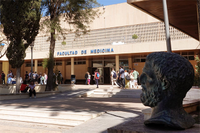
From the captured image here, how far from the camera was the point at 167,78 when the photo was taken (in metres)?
2.62

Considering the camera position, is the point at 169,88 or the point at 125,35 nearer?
the point at 169,88

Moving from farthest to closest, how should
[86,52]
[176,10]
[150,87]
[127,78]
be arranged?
[86,52] < [127,78] < [176,10] < [150,87]

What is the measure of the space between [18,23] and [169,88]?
39.4 ft

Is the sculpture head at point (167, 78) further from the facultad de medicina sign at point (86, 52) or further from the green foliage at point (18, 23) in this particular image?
the facultad de medicina sign at point (86, 52)

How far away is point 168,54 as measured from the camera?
2.79 meters

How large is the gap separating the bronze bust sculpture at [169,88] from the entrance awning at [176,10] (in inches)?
250

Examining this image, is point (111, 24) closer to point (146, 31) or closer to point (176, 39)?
A: point (146, 31)

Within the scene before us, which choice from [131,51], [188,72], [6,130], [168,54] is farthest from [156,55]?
[131,51]

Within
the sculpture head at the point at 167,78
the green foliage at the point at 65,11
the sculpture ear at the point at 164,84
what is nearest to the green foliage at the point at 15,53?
the green foliage at the point at 65,11

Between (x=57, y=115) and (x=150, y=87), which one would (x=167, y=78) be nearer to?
(x=150, y=87)

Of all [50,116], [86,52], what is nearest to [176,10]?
[50,116]

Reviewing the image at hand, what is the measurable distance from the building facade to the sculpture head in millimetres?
16120

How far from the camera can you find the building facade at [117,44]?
19.5 m

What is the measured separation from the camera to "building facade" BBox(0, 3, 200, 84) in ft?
63.9
